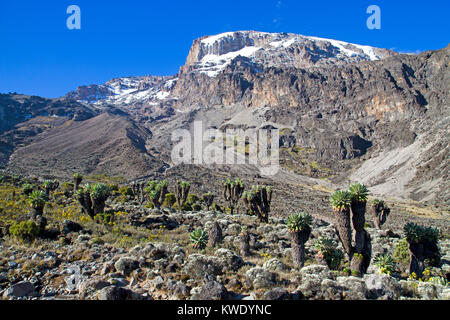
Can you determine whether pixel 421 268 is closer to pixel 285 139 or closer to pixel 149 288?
pixel 149 288

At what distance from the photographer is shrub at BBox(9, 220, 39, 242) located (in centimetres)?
1630

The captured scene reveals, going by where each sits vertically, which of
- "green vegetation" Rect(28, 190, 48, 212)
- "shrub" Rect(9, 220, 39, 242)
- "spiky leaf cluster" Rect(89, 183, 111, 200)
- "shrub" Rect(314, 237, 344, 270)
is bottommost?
"shrub" Rect(314, 237, 344, 270)

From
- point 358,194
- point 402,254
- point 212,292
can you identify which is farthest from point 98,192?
point 402,254

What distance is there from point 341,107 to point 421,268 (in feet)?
652

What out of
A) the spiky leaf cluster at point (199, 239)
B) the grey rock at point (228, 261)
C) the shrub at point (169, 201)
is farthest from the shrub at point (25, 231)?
the shrub at point (169, 201)

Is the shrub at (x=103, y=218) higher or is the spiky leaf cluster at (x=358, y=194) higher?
the spiky leaf cluster at (x=358, y=194)

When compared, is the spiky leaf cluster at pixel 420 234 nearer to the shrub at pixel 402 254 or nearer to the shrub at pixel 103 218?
the shrub at pixel 402 254

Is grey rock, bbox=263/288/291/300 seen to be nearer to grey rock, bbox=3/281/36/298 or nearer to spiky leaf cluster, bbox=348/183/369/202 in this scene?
grey rock, bbox=3/281/36/298

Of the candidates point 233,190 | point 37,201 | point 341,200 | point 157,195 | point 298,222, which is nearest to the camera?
point 341,200

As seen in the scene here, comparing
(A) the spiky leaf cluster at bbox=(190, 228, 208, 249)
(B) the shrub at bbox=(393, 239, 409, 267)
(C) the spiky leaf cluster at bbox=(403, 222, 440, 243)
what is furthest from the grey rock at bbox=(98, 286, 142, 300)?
(B) the shrub at bbox=(393, 239, 409, 267)

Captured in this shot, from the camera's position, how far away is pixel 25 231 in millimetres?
16500

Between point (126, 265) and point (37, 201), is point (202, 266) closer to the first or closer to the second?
point (126, 265)

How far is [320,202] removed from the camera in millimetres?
84125

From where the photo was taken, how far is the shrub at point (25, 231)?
53.5 ft
